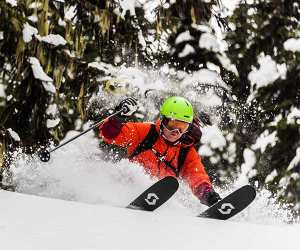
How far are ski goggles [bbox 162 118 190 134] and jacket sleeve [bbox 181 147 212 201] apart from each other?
408mm

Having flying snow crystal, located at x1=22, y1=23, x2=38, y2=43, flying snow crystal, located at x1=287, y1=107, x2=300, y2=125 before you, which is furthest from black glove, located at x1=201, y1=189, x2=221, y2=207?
flying snow crystal, located at x1=287, y1=107, x2=300, y2=125

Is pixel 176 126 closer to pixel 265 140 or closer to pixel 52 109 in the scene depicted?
pixel 52 109

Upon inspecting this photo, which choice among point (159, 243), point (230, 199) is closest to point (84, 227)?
point (159, 243)

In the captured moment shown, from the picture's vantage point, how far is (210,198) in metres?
5.96

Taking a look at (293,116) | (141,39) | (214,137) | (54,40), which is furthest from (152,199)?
(293,116)

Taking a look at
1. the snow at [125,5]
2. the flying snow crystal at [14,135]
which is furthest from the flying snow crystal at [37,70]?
the snow at [125,5]

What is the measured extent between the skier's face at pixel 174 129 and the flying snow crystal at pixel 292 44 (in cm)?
433

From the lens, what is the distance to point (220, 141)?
966 centimetres

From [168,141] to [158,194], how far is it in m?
1.39

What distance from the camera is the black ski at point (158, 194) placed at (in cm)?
518

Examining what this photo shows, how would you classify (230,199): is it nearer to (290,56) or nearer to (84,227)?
(84,227)

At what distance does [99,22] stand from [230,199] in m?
2.34

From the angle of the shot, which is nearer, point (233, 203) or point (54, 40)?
point (54, 40)

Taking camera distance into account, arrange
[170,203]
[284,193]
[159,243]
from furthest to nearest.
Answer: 1. [284,193]
2. [170,203]
3. [159,243]
